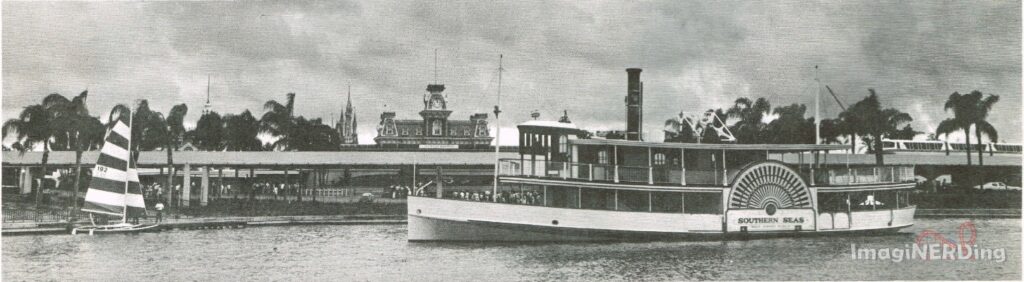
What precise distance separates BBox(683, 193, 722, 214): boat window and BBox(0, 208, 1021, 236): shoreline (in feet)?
35.2

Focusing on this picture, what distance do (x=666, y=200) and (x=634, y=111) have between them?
102 inches

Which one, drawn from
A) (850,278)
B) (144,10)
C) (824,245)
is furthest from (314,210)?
(850,278)

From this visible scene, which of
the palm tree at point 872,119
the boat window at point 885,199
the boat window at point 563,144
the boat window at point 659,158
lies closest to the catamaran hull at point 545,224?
the boat window at point 659,158

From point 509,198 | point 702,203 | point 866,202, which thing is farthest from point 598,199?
point 866,202

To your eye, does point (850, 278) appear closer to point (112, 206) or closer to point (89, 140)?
point (112, 206)

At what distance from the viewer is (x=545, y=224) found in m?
21.8

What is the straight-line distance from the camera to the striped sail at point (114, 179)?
22328mm

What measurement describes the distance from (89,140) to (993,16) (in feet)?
84.0

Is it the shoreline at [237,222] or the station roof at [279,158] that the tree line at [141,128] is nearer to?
the station roof at [279,158]

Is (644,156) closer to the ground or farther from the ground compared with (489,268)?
farther from the ground

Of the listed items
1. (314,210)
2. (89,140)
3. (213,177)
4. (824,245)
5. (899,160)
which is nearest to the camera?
(824,245)

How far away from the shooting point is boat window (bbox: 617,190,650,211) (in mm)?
22344

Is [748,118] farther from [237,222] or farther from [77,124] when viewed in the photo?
[77,124]

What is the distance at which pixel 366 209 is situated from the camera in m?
32.4
